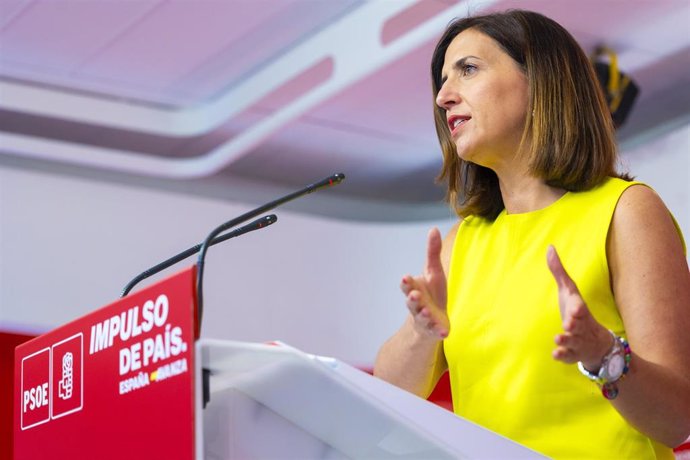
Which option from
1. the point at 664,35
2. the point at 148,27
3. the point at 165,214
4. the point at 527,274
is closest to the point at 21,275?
the point at 165,214

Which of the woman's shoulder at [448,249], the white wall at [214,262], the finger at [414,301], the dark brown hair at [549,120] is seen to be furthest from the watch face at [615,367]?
the white wall at [214,262]

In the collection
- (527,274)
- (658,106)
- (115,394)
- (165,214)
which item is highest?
(658,106)

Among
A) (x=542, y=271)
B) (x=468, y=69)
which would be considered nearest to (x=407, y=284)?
(x=542, y=271)

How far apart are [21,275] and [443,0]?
2.06 m

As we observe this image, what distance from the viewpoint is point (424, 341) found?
152 cm

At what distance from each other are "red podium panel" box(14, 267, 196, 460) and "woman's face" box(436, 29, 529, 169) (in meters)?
0.59

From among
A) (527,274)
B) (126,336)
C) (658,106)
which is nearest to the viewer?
(126,336)

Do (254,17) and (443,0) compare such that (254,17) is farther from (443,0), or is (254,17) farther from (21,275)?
(21,275)

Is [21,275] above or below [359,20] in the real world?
below

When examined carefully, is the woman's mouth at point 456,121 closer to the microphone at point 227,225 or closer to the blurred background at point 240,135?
the microphone at point 227,225

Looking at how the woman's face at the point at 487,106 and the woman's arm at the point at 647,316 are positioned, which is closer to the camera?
the woman's arm at the point at 647,316

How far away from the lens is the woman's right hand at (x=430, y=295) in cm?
125

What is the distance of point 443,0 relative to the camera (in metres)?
4.10

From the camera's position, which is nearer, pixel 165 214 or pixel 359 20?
pixel 359 20
